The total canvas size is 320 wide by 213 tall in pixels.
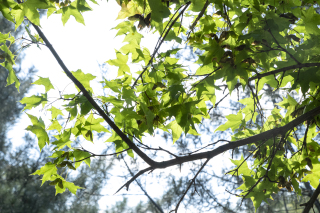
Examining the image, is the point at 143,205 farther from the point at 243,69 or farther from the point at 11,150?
the point at 243,69

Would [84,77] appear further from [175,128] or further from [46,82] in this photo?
[175,128]

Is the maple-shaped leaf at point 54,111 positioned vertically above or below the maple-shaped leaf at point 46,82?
below

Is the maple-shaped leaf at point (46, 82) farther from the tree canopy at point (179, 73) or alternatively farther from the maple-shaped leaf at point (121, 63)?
the maple-shaped leaf at point (121, 63)

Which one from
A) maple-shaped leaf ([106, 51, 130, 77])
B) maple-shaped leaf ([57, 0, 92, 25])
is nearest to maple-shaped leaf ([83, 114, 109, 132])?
maple-shaped leaf ([106, 51, 130, 77])

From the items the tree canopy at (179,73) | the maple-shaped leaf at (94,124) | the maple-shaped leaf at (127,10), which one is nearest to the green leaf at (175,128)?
the tree canopy at (179,73)

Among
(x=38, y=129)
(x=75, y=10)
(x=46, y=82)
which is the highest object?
(x=75, y=10)

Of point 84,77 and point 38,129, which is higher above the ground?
point 84,77

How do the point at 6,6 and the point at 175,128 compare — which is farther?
the point at 175,128

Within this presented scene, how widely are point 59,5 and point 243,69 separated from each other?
635 mm

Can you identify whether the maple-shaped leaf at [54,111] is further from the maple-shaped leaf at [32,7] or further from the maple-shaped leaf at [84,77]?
the maple-shaped leaf at [32,7]

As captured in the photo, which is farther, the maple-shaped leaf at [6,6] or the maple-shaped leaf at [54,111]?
the maple-shaped leaf at [54,111]

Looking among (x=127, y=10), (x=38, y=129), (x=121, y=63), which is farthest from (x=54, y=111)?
(x=127, y=10)

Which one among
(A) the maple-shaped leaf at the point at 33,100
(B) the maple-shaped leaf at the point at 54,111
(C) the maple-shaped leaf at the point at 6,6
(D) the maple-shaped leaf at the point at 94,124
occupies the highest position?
(C) the maple-shaped leaf at the point at 6,6

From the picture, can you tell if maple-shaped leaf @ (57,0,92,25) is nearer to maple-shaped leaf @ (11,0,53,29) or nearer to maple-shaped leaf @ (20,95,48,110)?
maple-shaped leaf @ (11,0,53,29)
